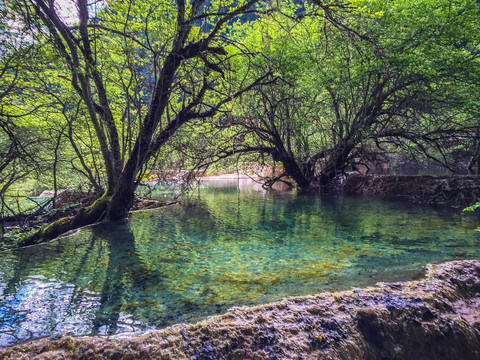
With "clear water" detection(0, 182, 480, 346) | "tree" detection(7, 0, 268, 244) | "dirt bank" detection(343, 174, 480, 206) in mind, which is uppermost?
"tree" detection(7, 0, 268, 244)

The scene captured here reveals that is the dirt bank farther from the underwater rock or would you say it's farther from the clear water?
the underwater rock

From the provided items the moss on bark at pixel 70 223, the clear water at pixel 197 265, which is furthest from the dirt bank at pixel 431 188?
the moss on bark at pixel 70 223

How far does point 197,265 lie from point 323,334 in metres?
2.58

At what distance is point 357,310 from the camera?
2.88 m

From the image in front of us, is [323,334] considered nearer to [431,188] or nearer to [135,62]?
[135,62]

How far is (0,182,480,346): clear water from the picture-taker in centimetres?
308

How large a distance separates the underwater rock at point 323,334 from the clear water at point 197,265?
1.18ft

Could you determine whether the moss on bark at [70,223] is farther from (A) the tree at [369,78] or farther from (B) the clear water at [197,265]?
(A) the tree at [369,78]

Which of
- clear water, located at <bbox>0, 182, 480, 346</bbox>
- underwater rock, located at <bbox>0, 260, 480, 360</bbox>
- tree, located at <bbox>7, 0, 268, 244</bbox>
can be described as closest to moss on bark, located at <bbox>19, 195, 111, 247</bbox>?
tree, located at <bbox>7, 0, 268, 244</bbox>

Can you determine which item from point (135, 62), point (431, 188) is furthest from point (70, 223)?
point (431, 188)

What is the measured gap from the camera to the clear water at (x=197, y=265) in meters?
3.08

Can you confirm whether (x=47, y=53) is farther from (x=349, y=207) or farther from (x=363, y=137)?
(x=363, y=137)

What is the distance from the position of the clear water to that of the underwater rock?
0.36 meters

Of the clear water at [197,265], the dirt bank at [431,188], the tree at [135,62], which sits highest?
the tree at [135,62]
